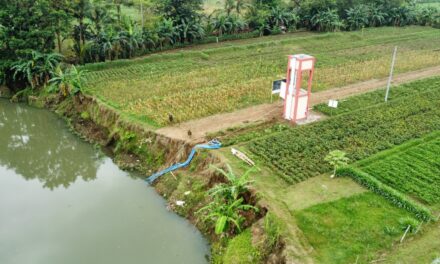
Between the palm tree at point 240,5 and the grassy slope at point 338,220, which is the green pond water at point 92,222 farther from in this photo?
the palm tree at point 240,5

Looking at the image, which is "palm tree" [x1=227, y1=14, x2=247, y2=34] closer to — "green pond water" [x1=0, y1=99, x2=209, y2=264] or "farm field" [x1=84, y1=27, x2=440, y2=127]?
"farm field" [x1=84, y1=27, x2=440, y2=127]

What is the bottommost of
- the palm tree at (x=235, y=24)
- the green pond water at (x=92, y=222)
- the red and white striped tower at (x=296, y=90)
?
the green pond water at (x=92, y=222)

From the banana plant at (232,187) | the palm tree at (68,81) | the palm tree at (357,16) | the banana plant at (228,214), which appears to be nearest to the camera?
the banana plant at (228,214)

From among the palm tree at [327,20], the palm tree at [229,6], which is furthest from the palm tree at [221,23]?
the palm tree at [327,20]

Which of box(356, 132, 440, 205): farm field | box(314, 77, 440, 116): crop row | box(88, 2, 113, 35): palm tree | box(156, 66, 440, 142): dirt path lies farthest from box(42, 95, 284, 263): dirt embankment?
box(314, 77, 440, 116): crop row

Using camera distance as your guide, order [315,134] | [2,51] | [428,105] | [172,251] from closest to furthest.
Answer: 1. [172,251]
2. [315,134]
3. [428,105]
4. [2,51]

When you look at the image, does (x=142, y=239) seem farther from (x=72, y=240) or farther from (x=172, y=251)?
(x=72, y=240)

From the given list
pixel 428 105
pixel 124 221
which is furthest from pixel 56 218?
pixel 428 105
